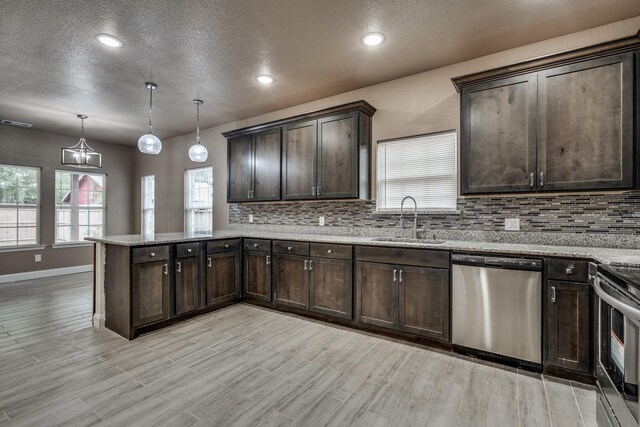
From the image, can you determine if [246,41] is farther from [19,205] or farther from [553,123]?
[19,205]

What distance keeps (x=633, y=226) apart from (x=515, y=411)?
1.80 meters

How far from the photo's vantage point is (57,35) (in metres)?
2.69

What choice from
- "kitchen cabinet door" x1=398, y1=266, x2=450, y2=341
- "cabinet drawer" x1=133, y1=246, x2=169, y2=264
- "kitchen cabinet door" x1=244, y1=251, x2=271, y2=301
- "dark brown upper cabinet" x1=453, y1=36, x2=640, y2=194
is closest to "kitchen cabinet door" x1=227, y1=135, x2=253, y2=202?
"kitchen cabinet door" x1=244, y1=251, x2=271, y2=301

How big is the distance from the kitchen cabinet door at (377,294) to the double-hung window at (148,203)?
5.49 m

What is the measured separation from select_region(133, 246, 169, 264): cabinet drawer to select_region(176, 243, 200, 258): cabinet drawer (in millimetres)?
129

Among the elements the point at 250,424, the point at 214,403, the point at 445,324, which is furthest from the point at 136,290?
the point at 445,324

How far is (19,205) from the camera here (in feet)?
18.4

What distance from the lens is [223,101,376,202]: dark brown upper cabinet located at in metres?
3.54

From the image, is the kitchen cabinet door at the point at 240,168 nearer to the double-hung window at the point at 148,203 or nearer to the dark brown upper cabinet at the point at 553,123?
the dark brown upper cabinet at the point at 553,123

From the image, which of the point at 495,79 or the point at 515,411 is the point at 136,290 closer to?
the point at 515,411

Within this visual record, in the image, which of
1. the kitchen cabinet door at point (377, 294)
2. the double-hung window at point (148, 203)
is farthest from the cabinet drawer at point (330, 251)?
the double-hung window at point (148, 203)

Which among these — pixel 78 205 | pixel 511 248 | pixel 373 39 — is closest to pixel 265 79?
pixel 373 39

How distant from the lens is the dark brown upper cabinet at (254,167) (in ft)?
13.8

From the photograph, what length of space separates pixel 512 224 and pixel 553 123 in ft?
3.04
